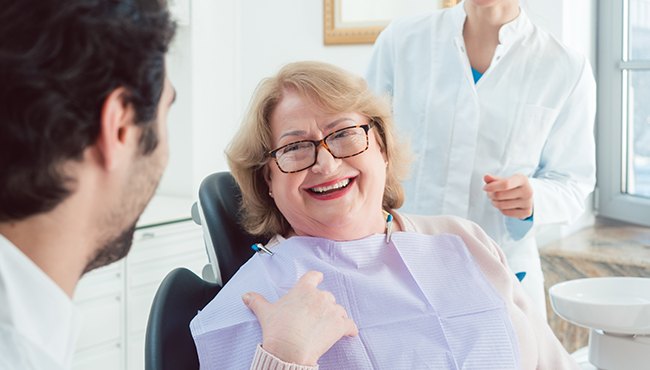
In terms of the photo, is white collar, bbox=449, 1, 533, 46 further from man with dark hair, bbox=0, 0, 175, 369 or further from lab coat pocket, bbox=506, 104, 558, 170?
man with dark hair, bbox=0, 0, 175, 369

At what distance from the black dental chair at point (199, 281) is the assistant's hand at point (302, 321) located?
135 mm

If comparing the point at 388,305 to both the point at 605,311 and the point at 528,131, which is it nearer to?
the point at 605,311

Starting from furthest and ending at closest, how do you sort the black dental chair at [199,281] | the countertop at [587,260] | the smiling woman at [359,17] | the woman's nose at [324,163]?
the smiling woman at [359,17] < the countertop at [587,260] < the woman's nose at [324,163] < the black dental chair at [199,281]

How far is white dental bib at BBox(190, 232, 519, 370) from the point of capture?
1.40 m

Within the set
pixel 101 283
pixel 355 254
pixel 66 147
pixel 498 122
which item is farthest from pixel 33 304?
A: pixel 101 283

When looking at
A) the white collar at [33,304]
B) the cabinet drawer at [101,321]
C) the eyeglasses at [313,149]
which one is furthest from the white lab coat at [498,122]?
the cabinet drawer at [101,321]

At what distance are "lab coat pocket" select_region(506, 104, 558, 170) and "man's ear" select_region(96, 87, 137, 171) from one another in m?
1.26

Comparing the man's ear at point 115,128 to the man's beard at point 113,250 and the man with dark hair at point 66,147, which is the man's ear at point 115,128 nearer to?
the man with dark hair at point 66,147

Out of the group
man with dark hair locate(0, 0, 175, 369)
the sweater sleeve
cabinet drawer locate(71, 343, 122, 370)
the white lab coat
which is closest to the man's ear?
man with dark hair locate(0, 0, 175, 369)

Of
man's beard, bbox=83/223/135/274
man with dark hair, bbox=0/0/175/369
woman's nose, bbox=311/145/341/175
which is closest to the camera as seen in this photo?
man with dark hair, bbox=0/0/175/369

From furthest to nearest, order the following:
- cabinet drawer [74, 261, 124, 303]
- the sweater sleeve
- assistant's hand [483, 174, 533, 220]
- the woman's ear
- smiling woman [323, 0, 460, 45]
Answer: smiling woman [323, 0, 460, 45]
cabinet drawer [74, 261, 124, 303]
assistant's hand [483, 174, 533, 220]
the woman's ear
the sweater sleeve

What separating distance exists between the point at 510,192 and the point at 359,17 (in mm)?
1854

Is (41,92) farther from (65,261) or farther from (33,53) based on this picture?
(65,261)

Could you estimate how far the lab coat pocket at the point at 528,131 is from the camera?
6.27 ft
